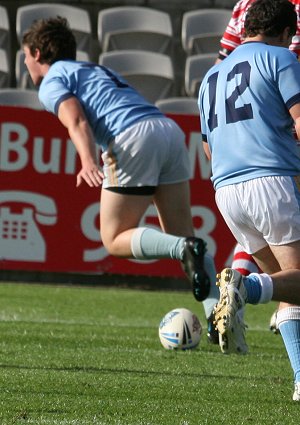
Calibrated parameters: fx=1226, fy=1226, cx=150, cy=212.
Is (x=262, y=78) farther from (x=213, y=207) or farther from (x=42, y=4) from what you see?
(x=42, y=4)

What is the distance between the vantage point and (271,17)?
5.22 meters

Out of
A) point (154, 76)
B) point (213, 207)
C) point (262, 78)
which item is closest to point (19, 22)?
point (154, 76)

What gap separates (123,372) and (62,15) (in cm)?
797

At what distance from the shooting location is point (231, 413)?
193 inches

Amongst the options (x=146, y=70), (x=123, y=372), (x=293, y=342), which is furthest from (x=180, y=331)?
(x=146, y=70)

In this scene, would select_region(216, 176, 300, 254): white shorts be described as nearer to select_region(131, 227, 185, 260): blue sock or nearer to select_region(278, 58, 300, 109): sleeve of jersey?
select_region(278, 58, 300, 109): sleeve of jersey

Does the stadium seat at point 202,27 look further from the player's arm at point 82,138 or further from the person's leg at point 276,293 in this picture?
the person's leg at point 276,293

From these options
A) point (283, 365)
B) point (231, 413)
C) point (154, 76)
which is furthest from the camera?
point (154, 76)

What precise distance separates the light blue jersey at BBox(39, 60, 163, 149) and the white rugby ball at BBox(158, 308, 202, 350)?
1102mm

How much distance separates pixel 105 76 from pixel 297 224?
2302mm

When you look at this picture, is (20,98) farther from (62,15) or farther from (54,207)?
(62,15)

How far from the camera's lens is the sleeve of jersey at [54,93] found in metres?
6.62

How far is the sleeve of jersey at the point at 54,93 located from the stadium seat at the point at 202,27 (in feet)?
23.1

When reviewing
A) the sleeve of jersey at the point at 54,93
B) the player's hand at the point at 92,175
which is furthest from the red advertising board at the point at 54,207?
the player's hand at the point at 92,175
